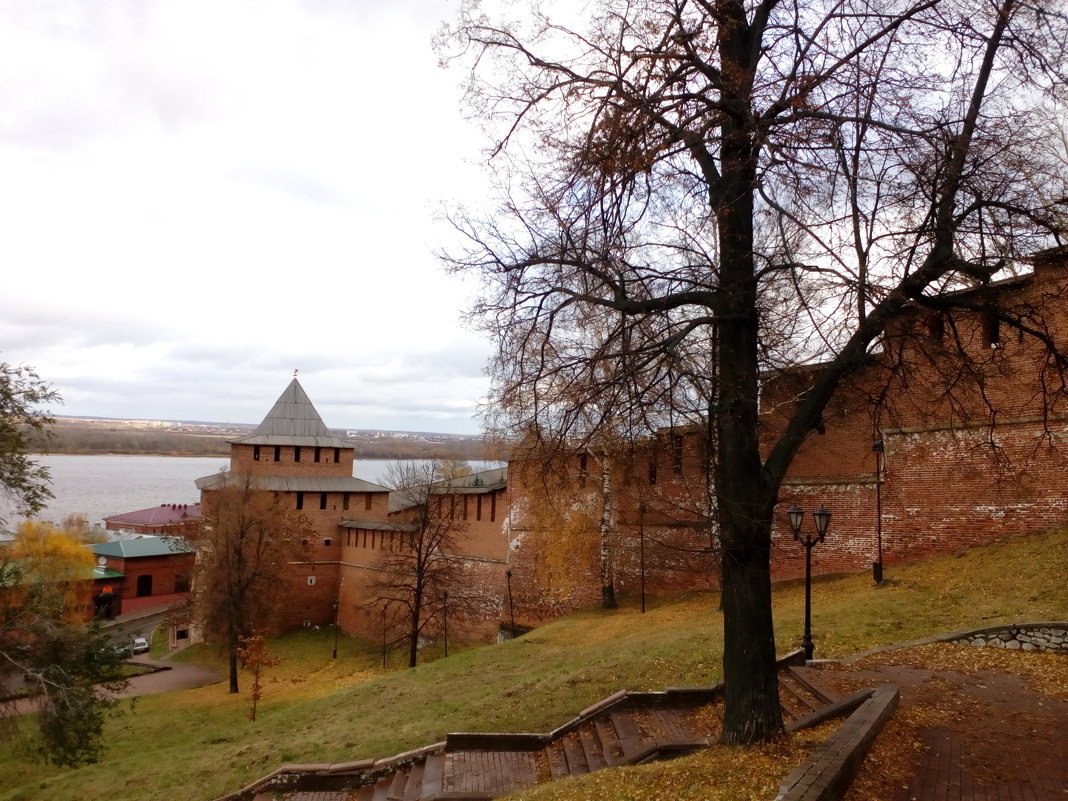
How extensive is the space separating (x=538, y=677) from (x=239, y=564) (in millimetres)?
15112

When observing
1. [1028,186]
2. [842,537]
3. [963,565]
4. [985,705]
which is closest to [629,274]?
[1028,186]

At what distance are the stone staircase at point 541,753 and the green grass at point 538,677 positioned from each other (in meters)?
0.68

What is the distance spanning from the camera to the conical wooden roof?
32.4 meters

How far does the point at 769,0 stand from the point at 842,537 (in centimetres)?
1298

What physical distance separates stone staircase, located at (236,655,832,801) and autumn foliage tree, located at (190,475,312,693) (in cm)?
1402

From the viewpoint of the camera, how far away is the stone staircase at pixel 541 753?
7.57m

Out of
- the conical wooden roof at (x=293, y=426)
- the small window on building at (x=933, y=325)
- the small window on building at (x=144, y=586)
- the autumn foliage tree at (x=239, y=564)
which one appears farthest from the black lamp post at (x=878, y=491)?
the small window on building at (x=144, y=586)

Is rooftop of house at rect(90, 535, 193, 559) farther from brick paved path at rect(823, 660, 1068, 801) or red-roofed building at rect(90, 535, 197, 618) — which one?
brick paved path at rect(823, 660, 1068, 801)

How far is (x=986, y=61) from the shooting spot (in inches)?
217

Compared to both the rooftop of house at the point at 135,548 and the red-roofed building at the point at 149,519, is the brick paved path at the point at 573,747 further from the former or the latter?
the red-roofed building at the point at 149,519

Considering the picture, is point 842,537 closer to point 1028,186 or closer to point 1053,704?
point 1053,704

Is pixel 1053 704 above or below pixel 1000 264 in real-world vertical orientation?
below

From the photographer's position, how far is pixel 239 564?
24.0 m

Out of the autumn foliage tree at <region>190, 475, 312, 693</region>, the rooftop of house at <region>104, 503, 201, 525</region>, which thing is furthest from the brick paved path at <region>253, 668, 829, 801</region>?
the rooftop of house at <region>104, 503, 201, 525</region>
